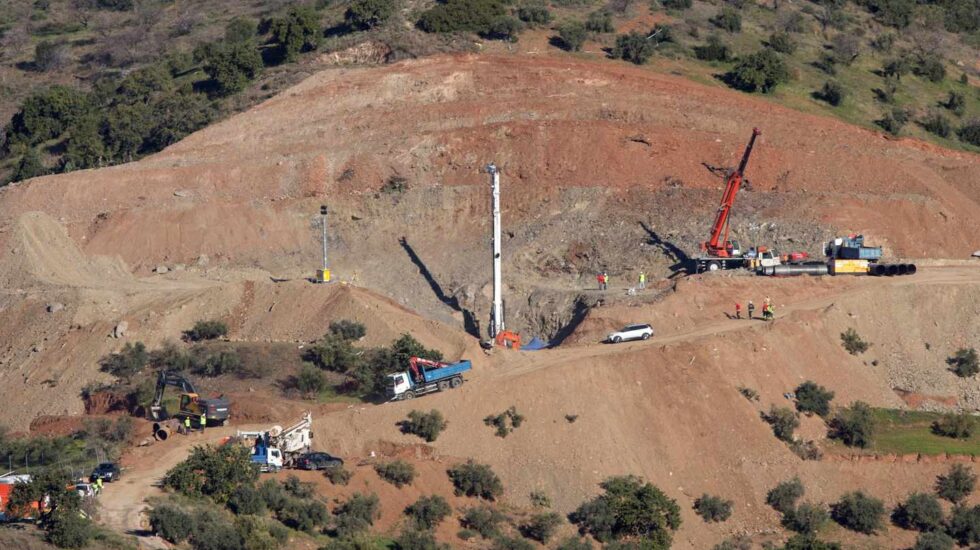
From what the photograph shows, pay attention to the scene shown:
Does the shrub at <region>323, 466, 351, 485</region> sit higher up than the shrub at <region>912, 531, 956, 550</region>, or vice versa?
the shrub at <region>323, 466, 351, 485</region>

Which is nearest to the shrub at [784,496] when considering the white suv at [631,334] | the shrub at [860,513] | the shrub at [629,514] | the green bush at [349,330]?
the shrub at [860,513]

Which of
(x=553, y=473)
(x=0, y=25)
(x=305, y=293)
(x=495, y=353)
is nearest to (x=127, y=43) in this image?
(x=0, y=25)

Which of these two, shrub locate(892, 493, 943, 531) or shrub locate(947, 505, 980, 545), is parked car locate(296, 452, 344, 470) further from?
shrub locate(947, 505, 980, 545)

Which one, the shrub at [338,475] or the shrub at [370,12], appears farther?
the shrub at [370,12]

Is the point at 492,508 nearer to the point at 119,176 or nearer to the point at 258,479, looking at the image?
the point at 258,479

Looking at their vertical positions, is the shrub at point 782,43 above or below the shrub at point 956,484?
below

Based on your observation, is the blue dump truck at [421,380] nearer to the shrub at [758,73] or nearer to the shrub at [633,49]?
the shrub at [633,49]

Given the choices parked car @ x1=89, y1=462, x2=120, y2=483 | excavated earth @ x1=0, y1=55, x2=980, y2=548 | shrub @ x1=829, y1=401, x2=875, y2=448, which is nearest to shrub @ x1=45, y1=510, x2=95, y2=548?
excavated earth @ x1=0, y1=55, x2=980, y2=548
